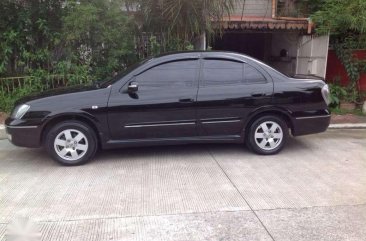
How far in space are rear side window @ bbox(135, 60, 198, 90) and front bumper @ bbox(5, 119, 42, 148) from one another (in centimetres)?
155

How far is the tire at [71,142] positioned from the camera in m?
5.48

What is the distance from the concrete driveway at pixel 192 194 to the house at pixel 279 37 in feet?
10.9

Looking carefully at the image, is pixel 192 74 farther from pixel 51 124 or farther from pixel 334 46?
pixel 334 46

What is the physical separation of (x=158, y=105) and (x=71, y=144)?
1312 mm

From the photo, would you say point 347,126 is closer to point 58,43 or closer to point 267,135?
point 267,135

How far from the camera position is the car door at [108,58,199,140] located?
18.2 feet

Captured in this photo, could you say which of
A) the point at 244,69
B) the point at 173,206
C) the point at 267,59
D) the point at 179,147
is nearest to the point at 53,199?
the point at 173,206

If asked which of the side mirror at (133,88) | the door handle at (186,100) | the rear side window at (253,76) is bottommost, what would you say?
the door handle at (186,100)

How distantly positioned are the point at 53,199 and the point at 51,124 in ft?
4.58

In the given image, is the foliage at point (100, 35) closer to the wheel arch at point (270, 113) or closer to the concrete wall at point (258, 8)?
the wheel arch at point (270, 113)

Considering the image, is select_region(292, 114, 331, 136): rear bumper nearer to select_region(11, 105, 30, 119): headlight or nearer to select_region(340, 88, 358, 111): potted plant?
select_region(340, 88, 358, 111): potted plant

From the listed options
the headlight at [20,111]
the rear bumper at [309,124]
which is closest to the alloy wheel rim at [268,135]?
the rear bumper at [309,124]

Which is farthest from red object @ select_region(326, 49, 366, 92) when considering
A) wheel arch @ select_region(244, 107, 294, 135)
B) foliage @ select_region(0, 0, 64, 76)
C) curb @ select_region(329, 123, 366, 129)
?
foliage @ select_region(0, 0, 64, 76)

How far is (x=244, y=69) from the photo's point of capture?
19.4 ft
